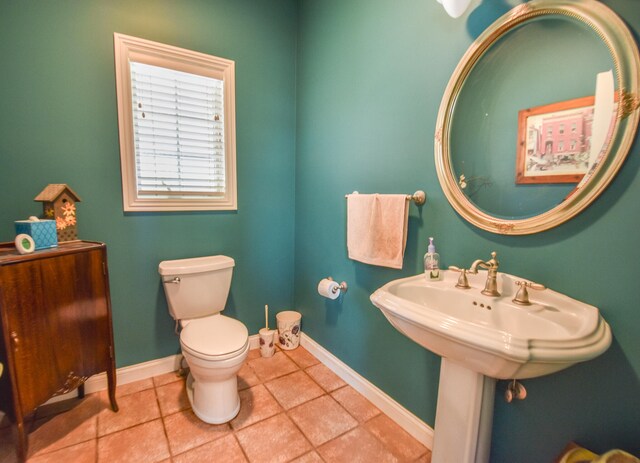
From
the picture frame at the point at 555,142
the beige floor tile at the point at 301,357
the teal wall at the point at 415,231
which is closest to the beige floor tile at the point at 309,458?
the teal wall at the point at 415,231

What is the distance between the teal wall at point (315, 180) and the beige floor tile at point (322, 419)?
27 centimetres

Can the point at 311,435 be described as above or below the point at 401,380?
below

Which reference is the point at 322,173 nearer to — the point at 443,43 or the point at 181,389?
the point at 443,43

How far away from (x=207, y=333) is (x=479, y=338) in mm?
1378

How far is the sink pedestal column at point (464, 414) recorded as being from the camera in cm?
104

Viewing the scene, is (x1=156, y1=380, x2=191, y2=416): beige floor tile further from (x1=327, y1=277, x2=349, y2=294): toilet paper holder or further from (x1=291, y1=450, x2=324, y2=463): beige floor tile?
(x1=327, y1=277, x2=349, y2=294): toilet paper holder

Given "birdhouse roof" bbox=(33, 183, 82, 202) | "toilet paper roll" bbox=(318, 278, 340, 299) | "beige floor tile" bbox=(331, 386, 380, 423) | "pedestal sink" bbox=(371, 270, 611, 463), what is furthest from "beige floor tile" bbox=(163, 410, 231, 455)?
"birdhouse roof" bbox=(33, 183, 82, 202)

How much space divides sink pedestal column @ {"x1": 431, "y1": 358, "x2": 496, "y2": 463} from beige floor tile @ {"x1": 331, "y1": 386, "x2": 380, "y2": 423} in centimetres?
58

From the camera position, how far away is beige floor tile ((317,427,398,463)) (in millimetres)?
1382

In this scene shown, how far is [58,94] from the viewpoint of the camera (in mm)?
1608

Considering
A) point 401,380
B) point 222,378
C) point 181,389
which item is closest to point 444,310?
point 401,380

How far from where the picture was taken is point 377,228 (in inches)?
62.5

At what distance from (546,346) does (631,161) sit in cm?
61

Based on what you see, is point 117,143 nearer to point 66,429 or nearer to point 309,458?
point 66,429
